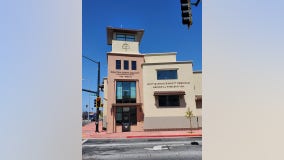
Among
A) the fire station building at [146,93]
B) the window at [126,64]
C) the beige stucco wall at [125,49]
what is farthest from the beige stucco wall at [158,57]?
the window at [126,64]

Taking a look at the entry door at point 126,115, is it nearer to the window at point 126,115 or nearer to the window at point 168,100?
the window at point 126,115

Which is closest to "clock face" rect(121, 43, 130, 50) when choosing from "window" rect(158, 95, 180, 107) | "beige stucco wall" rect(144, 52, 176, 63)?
"beige stucco wall" rect(144, 52, 176, 63)

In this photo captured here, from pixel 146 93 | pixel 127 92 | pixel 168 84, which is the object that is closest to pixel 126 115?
pixel 127 92

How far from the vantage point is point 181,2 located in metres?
6.13

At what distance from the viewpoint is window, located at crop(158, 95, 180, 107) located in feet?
78.0

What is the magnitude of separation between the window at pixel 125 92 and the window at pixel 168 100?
2.87m

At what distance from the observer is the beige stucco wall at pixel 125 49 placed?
79.3 feet

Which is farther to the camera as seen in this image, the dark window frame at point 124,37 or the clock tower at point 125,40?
the dark window frame at point 124,37

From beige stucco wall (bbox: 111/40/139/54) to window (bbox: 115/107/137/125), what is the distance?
611 centimetres

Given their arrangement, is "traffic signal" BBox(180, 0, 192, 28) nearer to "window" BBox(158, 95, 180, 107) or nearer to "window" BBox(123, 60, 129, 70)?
"window" BBox(123, 60, 129, 70)

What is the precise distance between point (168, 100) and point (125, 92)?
4640 mm
